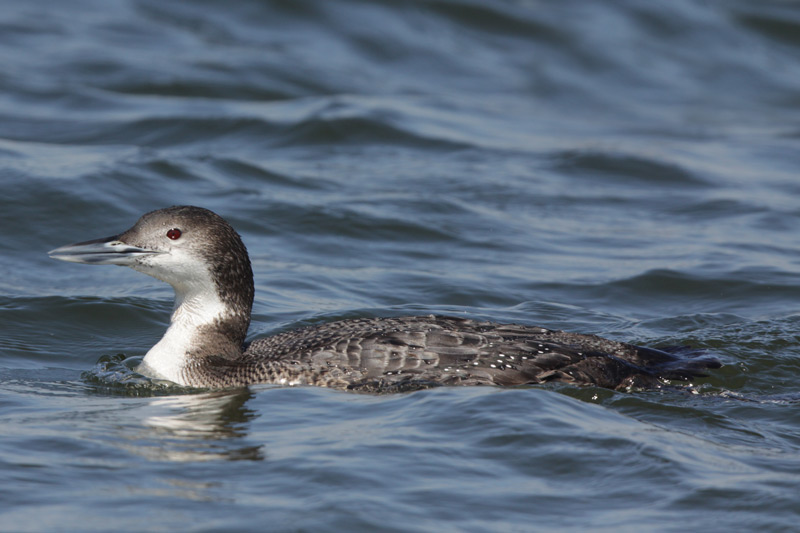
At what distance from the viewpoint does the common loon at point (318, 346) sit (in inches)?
261

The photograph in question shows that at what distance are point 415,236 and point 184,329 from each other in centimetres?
425

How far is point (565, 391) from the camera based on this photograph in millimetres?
6633

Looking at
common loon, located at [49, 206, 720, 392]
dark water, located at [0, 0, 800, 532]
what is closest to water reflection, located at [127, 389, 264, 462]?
A: dark water, located at [0, 0, 800, 532]

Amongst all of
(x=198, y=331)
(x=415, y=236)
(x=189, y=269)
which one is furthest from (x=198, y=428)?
(x=415, y=236)

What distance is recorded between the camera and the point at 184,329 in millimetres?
7137

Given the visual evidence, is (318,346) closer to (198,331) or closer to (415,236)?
(198,331)

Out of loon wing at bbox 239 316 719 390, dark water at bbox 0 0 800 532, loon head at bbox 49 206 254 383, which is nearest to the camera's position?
dark water at bbox 0 0 800 532

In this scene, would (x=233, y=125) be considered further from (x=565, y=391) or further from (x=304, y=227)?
(x=565, y=391)

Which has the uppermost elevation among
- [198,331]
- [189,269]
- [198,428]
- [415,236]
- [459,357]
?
[415,236]

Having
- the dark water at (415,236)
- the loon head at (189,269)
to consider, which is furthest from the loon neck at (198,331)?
the dark water at (415,236)

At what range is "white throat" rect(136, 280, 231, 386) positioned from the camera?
7023 millimetres

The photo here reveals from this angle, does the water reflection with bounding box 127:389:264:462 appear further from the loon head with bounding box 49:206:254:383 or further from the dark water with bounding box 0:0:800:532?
the loon head with bounding box 49:206:254:383

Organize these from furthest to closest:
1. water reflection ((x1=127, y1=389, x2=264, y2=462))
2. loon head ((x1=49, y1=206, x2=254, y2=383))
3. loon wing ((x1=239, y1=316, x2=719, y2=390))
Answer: loon head ((x1=49, y1=206, x2=254, y2=383)) < loon wing ((x1=239, y1=316, x2=719, y2=390)) < water reflection ((x1=127, y1=389, x2=264, y2=462))

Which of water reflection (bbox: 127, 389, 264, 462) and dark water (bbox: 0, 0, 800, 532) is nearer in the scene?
dark water (bbox: 0, 0, 800, 532)
